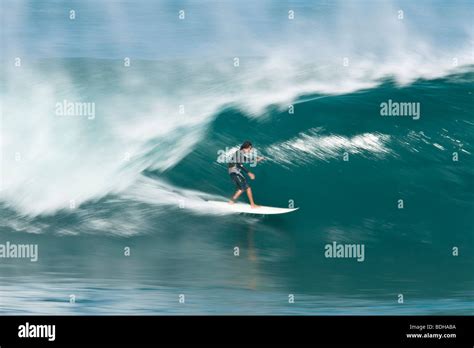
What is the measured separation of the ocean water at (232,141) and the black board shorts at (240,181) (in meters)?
0.42

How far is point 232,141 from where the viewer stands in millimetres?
17641

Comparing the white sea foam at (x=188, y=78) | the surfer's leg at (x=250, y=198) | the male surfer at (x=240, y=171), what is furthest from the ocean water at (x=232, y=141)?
the male surfer at (x=240, y=171)

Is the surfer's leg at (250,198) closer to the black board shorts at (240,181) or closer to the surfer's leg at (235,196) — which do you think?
the black board shorts at (240,181)

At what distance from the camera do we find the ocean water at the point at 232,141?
14969 millimetres

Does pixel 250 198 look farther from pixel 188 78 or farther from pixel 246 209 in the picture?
pixel 188 78

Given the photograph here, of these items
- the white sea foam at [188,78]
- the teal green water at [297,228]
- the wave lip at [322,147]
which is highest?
the white sea foam at [188,78]

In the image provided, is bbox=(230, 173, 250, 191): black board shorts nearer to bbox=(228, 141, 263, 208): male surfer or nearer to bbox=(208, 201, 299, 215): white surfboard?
bbox=(228, 141, 263, 208): male surfer

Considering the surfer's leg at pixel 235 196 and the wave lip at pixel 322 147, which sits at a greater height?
the wave lip at pixel 322 147

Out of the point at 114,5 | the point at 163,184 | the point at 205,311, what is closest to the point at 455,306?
the point at 205,311

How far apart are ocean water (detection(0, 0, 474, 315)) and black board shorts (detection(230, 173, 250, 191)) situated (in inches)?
16.6


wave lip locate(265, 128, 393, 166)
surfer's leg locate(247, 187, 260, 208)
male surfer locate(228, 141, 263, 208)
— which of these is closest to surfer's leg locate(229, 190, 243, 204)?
male surfer locate(228, 141, 263, 208)

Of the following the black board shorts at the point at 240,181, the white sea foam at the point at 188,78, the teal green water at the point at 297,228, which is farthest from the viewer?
the white sea foam at the point at 188,78

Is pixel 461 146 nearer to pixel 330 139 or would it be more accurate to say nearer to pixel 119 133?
pixel 330 139

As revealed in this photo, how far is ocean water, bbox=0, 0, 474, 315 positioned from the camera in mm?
14969
